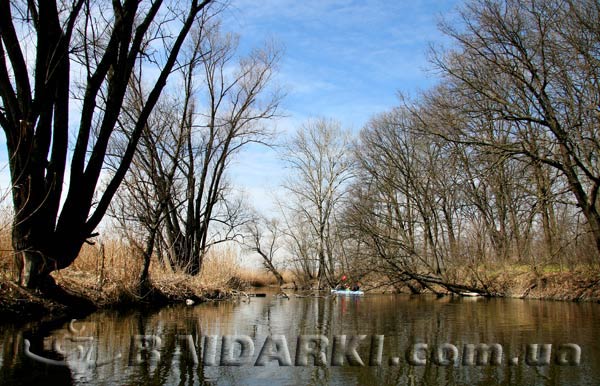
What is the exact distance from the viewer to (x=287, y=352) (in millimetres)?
5789

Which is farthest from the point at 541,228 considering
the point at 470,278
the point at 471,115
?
the point at 471,115

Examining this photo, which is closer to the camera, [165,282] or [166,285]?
[166,285]

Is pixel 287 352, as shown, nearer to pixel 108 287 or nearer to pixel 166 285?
pixel 108 287

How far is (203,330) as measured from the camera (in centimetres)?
775

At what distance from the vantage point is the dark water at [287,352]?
14.4 feet

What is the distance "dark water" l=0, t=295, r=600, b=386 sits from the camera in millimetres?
4398

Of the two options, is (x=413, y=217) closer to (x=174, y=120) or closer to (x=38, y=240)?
(x=174, y=120)

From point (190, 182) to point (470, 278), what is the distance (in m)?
12.6

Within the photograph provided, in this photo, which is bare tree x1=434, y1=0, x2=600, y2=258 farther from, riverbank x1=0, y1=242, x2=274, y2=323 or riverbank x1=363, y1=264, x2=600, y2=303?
riverbank x1=0, y1=242, x2=274, y2=323

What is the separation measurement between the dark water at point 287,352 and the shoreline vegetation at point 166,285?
715mm

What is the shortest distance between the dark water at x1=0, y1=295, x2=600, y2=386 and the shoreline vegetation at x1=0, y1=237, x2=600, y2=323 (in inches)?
28.2

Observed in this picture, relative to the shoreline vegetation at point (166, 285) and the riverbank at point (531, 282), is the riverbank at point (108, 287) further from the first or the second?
the riverbank at point (531, 282)

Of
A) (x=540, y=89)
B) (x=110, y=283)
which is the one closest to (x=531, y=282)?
(x=540, y=89)

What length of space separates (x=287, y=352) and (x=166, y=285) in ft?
30.3
